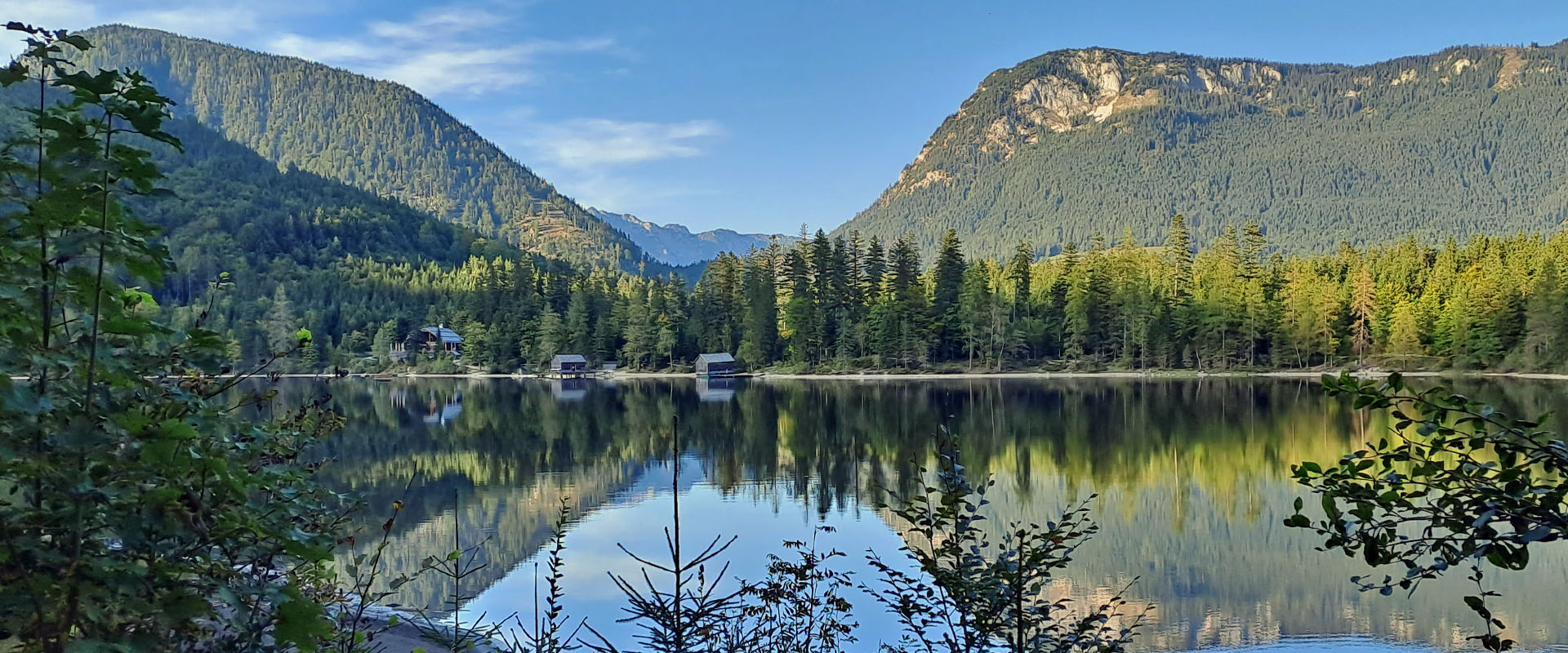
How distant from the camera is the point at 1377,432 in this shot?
30.2m

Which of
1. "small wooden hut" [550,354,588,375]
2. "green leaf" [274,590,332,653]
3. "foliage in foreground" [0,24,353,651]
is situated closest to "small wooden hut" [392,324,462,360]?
"small wooden hut" [550,354,588,375]

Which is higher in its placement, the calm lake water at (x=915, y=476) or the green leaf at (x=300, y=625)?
the green leaf at (x=300, y=625)

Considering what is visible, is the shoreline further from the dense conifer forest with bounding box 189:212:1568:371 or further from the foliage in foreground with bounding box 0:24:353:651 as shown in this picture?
the foliage in foreground with bounding box 0:24:353:651

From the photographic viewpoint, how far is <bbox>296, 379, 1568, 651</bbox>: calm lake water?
1298 centimetres

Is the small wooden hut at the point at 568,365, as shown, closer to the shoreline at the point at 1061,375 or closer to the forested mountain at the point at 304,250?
the shoreline at the point at 1061,375

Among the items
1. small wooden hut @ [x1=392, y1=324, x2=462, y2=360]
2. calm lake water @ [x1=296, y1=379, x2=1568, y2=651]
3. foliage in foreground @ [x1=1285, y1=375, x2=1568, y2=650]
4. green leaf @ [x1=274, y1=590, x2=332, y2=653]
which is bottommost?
calm lake water @ [x1=296, y1=379, x2=1568, y2=651]

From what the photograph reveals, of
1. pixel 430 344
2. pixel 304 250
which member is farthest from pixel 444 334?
pixel 304 250

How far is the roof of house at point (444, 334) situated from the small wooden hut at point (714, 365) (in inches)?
1234

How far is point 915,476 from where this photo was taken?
1435 cm

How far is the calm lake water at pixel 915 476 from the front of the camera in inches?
511

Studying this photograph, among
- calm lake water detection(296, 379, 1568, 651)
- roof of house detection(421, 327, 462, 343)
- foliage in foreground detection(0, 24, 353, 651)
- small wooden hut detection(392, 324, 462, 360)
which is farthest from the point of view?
roof of house detection(421, 327, 462, 343)

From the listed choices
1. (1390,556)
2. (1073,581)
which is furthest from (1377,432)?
(1390,556)

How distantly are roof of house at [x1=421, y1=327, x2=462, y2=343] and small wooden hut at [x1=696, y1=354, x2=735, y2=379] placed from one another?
31338mm

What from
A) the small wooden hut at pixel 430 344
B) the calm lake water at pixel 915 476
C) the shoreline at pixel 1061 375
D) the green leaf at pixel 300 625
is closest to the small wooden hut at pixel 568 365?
the shoreline at pixel 1061 375
